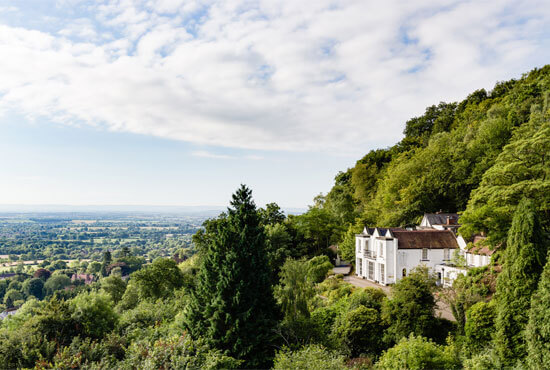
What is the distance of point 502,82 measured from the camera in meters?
54.5

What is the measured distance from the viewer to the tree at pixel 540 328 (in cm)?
1267

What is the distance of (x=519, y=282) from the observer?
14742 millimetres

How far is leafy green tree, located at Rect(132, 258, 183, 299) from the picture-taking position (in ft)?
110

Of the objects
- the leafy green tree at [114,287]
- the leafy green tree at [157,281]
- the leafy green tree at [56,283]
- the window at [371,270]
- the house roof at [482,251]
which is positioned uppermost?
the house roof at [482,251]

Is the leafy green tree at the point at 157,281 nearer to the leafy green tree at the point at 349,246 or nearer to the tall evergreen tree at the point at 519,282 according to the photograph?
the leafy green tree at the point at 349,246

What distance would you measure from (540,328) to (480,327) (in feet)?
10.6

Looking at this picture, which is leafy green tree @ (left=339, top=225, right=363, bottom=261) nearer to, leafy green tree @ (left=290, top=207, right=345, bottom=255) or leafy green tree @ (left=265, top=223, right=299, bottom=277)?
leafy green tree @ (left=290, top=207, right=345, bottom=255)

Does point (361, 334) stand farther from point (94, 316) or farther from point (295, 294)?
point (94, 316)

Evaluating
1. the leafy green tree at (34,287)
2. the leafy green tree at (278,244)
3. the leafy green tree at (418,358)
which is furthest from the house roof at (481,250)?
the leafy green tree at (34,287)

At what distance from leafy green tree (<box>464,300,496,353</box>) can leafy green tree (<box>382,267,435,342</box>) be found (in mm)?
1745

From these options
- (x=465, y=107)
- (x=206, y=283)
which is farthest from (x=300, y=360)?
(x=465, y=107)

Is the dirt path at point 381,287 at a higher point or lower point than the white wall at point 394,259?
lower

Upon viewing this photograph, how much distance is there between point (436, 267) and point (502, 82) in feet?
136

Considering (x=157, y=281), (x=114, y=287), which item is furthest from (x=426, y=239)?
(x=114, y=287)
